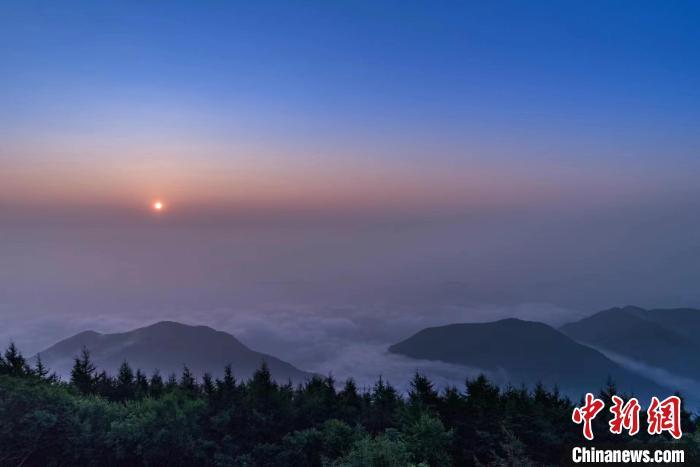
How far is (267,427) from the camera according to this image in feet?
114

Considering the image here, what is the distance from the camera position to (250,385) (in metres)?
40.3

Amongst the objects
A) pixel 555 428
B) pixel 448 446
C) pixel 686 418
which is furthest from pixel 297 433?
pixel 686 418

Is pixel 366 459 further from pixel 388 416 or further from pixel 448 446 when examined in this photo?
pixel 388 416

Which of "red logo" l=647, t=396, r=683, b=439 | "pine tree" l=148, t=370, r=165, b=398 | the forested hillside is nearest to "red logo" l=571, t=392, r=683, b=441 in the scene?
"red logo" l=647, t=396, r=683, b=439

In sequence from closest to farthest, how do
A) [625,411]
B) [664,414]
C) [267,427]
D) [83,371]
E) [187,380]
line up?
[664,414] → [625,411] → [267,427] → [83,371] → [187,380]

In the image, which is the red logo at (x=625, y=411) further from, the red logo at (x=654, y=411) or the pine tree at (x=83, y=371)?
the pine tree at (x=83, y=371)

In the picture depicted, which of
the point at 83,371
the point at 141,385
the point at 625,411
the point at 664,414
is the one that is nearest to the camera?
the point at 664,414

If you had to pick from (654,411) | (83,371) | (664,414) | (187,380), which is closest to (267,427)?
(187,380)

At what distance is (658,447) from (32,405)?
34.6 m

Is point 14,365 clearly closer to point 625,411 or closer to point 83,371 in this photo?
point 83,371

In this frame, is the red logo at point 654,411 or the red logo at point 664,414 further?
the red logo at point 664,414

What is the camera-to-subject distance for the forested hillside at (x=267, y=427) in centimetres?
2555

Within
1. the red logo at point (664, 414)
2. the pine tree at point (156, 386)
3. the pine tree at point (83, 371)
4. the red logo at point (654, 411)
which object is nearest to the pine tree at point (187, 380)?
the pine tree at point (156, 386)

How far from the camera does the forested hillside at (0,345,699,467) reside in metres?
25.5
